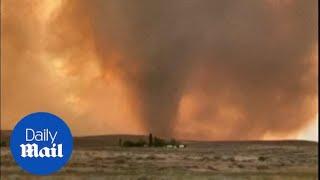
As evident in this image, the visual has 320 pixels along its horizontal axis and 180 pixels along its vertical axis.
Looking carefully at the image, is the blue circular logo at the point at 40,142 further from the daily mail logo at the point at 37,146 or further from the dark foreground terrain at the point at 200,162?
the dark foreground terrain at the point at 200,162

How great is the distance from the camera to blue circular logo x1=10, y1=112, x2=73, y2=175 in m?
21.1

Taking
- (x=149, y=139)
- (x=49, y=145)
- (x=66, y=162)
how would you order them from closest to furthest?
(x=49, y=145) < (x=66, y=162) < (x=149, y=139)

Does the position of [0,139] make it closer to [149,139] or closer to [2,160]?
[2,160]

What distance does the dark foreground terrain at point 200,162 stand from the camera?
77.7 ft

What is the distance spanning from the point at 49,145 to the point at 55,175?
3003 mm

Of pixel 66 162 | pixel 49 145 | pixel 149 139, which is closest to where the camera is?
pixel 49 145

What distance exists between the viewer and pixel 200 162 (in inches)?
938

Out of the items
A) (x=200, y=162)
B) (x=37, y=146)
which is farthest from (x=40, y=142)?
(x=200, y=162)

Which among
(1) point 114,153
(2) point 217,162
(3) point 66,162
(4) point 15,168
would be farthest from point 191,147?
(4) point 15,168

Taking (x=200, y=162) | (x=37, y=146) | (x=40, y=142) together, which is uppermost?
(x=40, y=142)

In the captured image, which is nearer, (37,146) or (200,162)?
(37,146)

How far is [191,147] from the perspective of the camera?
24.5 meters

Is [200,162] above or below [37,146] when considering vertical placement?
below

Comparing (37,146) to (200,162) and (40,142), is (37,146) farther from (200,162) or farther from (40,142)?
(200,162)
